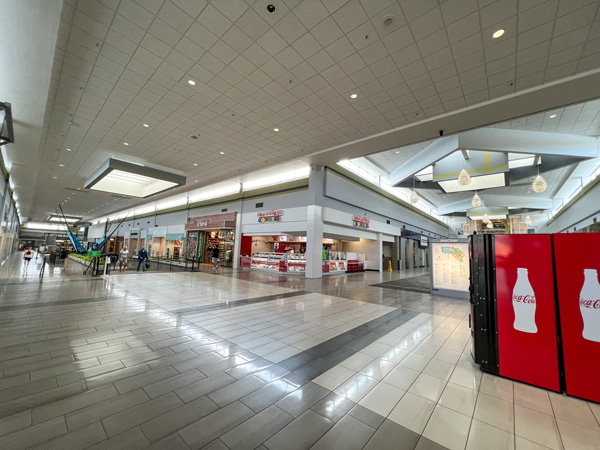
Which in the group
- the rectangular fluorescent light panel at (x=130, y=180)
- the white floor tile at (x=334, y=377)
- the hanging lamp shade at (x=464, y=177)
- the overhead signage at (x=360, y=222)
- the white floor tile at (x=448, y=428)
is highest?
the rectangular fluorescent light panel at (x=130, y=180)

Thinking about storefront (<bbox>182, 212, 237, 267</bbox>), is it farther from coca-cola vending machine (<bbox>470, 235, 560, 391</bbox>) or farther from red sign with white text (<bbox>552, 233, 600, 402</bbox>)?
red sign with white text (<bbox>552, 233, 600, 402</bbox>)

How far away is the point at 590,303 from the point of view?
2176 millimetres

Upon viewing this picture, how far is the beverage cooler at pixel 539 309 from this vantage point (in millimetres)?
2180

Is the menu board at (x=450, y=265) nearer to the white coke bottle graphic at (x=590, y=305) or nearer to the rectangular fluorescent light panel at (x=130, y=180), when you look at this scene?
the white coke bottle graphic at (x=590, y=305)

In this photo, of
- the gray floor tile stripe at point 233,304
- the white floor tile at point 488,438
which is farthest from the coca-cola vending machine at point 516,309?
the gray floor tile stripe at point 233,304

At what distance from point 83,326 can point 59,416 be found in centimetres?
249

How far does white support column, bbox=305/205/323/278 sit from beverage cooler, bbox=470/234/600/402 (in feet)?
27.1

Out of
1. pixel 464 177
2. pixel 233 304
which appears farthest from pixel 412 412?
pixel 464 177

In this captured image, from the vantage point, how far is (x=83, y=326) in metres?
3.66

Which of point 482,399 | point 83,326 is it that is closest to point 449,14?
point 482,399

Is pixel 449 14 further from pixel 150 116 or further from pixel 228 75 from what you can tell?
pixel 150 116

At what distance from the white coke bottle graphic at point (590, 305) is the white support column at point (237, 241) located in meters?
14.1

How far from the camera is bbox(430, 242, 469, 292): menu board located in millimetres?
7137

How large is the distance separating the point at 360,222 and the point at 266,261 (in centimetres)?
577
